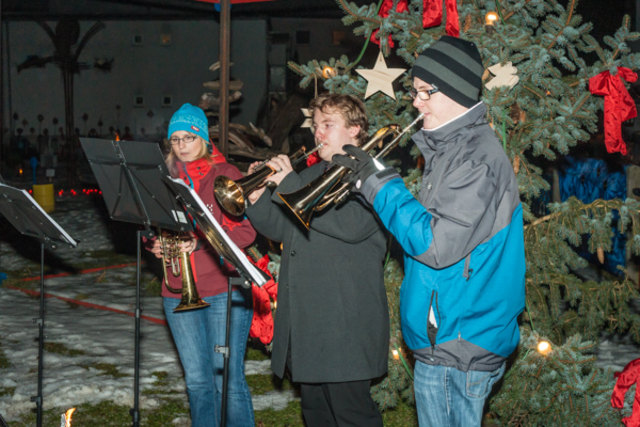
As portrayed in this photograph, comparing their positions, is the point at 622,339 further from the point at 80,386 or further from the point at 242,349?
the point at 80,386

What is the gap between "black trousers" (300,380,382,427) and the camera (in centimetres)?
328

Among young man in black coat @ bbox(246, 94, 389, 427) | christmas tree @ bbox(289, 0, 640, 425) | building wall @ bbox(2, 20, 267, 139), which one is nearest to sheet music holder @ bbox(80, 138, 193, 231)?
young man in black coat @ bbox(246, 94, 389, 427)

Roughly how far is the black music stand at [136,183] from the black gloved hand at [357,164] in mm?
938

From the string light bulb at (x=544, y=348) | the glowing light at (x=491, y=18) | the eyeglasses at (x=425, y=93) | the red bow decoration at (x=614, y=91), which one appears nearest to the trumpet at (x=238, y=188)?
the eyeglasses at (x=425, y=93)

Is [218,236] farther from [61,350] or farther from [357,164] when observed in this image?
[61,350]

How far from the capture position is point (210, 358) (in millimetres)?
3922

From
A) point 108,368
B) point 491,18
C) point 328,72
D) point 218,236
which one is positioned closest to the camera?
point 218,236

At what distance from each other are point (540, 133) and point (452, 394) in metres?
2.34

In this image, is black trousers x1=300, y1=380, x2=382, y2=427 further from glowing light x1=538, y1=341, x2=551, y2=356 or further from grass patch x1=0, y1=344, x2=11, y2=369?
grass patch x1=0, y1=344, x2=11, y2=369

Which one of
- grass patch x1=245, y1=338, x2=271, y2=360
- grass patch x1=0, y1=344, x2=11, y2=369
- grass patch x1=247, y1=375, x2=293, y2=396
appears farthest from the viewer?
grass patch x1=245, y1=338, x2=271, y2=360

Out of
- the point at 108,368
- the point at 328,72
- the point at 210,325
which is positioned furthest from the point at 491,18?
the point at 108,368

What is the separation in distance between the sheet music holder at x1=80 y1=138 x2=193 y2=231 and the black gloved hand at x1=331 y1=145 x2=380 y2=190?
942 millimetres

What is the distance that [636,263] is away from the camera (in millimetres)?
9586

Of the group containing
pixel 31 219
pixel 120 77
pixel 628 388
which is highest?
pixel 120 77
